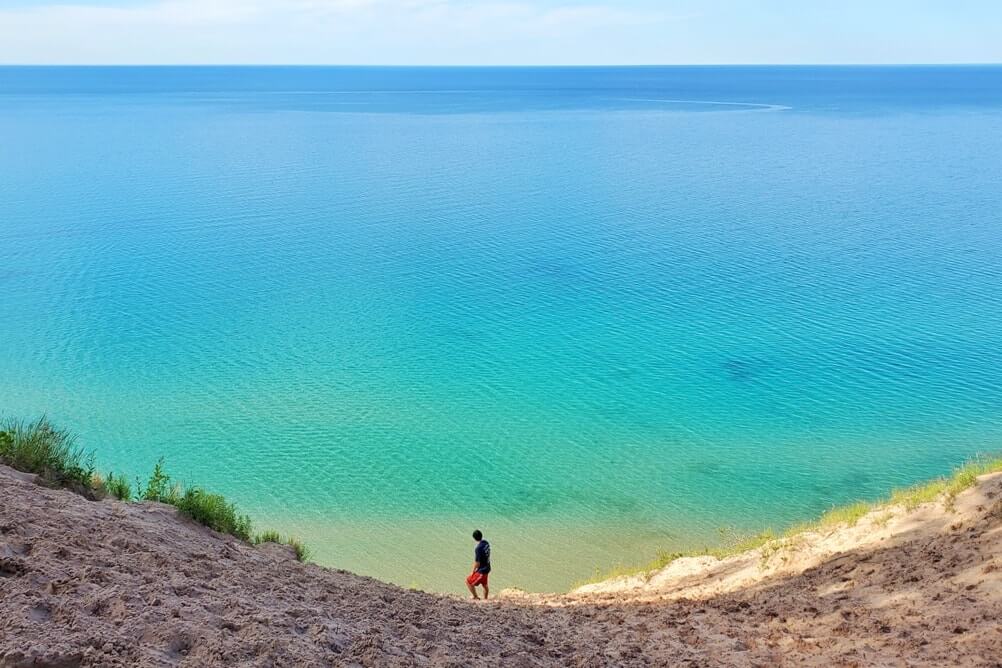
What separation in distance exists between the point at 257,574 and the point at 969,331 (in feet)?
111

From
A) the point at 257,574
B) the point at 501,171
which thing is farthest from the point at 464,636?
the point at 501,171

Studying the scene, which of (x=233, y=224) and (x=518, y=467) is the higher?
(x=233, y=224)

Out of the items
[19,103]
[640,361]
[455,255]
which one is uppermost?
[19,103]

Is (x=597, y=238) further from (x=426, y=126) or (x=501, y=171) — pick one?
(x=426, y=126)

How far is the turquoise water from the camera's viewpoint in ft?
78.5

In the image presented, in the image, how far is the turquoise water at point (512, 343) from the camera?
942 inches

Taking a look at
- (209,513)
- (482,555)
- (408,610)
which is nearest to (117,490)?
(209,513)

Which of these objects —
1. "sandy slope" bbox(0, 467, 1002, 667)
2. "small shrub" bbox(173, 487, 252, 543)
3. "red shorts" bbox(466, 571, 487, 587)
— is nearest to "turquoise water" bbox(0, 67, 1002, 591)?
"red shorts" bbox(466, 571, 487, 587)

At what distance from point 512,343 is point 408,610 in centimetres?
2502

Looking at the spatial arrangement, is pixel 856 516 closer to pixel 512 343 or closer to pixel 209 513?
pixel 209 513

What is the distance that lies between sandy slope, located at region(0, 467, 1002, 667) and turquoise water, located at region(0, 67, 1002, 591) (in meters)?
8.11

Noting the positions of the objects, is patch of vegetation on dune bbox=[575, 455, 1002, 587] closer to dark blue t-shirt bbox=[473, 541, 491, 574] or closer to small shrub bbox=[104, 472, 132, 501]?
dark blue t-shirt bbox=[473, 541, 491, 574]

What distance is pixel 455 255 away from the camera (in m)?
48.8

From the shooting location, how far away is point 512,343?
35.4 meters
